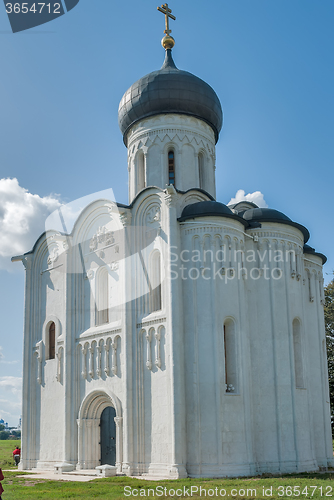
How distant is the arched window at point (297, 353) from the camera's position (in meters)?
15.9

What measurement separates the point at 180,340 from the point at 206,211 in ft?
11.6

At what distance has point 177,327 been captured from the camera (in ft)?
47.2

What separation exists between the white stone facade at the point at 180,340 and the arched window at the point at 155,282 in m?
0.03

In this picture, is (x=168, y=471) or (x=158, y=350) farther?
(x=158, y=350)

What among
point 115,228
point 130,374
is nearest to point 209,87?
point 115,228

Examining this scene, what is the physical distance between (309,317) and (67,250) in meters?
8.04

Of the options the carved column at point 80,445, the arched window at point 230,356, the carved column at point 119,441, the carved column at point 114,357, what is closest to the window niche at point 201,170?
the arched window at point 230,356

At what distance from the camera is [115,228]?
17141 mm

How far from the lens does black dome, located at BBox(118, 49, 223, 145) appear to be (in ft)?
59.6

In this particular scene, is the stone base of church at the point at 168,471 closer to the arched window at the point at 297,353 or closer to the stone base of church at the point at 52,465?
the stone base of church at the point at 52,465

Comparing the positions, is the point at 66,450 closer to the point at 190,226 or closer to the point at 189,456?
the point at 189,456
